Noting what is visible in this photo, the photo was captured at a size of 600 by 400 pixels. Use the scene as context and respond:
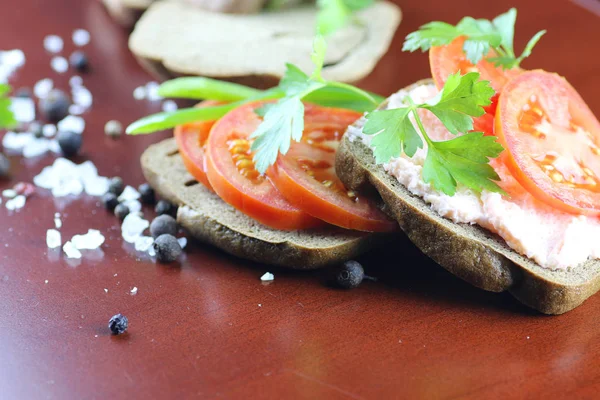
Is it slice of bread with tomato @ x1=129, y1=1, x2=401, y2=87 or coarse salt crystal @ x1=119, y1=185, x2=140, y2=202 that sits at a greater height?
slice of bread with tomato @ x1=129, y1=1, x2=401, y2=87

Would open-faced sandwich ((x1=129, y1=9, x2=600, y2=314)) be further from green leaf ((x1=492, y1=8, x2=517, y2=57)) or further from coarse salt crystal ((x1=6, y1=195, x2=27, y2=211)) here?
coarse salt crystal ((x1=6, y1=195, x2=27, y2=211))

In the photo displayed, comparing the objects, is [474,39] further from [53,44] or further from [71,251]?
[53,44]

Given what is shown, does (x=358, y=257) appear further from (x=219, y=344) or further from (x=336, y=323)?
(x=219, y=344)

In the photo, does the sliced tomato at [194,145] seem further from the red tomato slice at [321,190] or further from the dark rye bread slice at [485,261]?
the dark rye bread slice at [485,261]

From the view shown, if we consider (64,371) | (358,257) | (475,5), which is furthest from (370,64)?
(64,371)

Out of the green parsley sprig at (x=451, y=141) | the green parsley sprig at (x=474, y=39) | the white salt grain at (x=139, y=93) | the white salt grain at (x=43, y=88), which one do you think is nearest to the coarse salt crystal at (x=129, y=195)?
the white salt grain at (x=139, y=93)

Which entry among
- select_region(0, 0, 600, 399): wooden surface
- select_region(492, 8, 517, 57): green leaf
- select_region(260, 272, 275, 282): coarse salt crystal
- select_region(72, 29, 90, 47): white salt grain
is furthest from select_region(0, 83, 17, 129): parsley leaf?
select_region(492, 8, 517, 57): green leaf

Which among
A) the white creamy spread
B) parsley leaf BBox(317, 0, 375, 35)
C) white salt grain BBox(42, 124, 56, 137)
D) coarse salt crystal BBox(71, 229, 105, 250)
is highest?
the white creamy spread

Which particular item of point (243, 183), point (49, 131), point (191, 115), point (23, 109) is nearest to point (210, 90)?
point (191, 115)

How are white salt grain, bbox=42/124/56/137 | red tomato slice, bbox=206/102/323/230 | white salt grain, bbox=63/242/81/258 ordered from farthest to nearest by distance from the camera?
white salt grain, bbox=42/124/56/137 < white salt grain, bbox=63/242/81/258 < red tomato slice, bbox=206/102/323/230
